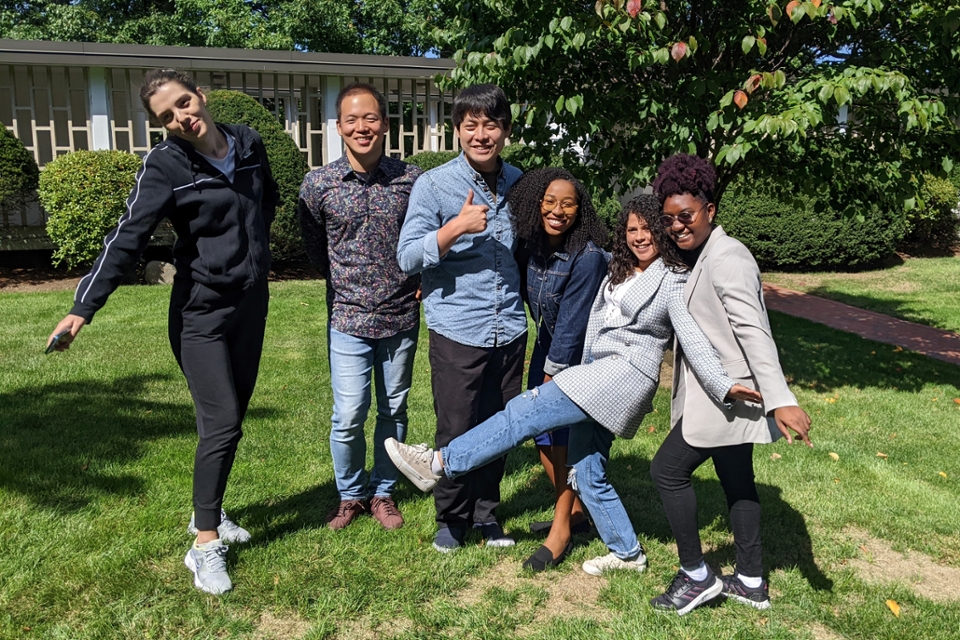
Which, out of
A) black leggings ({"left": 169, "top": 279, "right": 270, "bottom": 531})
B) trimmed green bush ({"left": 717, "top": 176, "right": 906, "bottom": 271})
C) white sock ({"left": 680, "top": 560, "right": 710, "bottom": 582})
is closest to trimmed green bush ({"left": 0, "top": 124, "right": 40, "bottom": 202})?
black leggings ({"left": 169, "top": 279, "right": 270, "bottom": 531})

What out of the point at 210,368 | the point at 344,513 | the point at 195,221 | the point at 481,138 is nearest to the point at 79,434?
the point at 344,513

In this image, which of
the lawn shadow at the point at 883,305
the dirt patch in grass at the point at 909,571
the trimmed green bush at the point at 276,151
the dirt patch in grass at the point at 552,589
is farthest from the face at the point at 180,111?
the lawn shadow at the point at 883,305

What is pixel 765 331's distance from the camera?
2941mm

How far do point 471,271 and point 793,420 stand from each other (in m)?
1.45

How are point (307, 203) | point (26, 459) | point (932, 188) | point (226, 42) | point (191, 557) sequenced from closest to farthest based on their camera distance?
point (191, 557), point (307, 203), point (26, 459), point (932, 188), point (226, 42)

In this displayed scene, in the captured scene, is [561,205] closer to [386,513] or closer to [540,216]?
[540,216]

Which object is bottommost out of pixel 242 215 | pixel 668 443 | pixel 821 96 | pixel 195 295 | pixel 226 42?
pixel 668 443

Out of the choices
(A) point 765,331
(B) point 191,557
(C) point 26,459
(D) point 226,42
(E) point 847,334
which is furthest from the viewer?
(D) point 226,42

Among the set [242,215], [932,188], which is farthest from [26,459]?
[932,188]

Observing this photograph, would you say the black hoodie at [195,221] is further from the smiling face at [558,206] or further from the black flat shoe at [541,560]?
the black flat shoe at [541,560]

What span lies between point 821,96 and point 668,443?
2.79 metres

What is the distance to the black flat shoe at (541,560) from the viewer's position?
3.63m

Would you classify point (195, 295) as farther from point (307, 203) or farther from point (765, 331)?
point (765, 331)

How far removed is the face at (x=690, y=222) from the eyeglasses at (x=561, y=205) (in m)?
0.40
